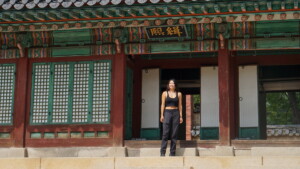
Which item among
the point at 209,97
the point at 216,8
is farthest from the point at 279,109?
the point at 216,8

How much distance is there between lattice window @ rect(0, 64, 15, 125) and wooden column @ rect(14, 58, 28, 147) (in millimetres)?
178

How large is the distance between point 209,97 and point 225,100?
2259 millimetres

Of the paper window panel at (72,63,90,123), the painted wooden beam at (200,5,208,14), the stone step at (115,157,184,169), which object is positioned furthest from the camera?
the paper window panel at (72,63,90,123)

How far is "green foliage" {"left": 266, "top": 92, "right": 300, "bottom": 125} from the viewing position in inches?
1411

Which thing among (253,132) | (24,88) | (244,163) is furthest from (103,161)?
(253,132)

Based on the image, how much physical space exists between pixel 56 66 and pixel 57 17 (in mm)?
1962

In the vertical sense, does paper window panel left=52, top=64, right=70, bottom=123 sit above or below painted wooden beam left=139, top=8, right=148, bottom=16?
below

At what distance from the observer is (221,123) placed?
15.1 m

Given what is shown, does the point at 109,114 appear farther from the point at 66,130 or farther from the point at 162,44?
the point at 162,44

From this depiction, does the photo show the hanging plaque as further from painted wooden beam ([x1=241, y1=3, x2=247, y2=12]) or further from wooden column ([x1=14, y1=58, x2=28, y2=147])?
wooden column ([x1=14, y1=58, x2=28, y2=147])

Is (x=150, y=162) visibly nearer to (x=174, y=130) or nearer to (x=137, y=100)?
(x=174, y=130)

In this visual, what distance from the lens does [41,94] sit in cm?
1630

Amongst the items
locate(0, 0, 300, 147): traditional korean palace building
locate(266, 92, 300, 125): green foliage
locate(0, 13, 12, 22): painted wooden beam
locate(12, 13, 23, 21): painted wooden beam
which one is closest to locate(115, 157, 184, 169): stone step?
locate(0, 0, 300, 147): traditional korean palace building

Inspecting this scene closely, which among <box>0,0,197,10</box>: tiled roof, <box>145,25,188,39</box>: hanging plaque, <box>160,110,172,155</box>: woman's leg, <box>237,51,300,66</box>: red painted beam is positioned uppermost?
<box>0,0,197,10</box>: tiled roof
